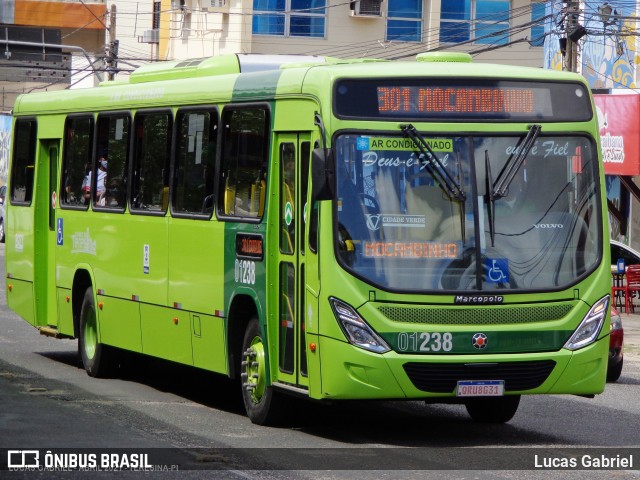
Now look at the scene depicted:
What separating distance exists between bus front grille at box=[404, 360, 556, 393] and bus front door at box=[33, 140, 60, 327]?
7.50m

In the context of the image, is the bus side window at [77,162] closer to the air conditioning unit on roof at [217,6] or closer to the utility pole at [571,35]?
the utility pole at [571,35]

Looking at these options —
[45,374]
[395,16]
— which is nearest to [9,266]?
[45,374]

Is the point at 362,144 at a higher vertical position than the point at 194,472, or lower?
higher

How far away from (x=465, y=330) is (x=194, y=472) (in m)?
2.62

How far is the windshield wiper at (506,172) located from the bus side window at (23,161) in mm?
8141

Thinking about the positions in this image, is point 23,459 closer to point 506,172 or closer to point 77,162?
point 506,172

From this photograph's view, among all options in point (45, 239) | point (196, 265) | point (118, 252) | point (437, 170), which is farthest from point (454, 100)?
point (45, 239)

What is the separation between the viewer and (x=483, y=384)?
1090 centimetres

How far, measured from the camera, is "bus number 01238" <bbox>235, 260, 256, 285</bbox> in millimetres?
12070

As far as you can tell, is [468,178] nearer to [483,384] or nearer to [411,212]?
[411,212]

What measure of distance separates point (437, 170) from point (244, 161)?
210 cm

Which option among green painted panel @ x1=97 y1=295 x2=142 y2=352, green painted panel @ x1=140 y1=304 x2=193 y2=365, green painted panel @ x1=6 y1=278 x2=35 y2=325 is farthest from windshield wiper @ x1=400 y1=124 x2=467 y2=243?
green painted panel @ x1=6 y1=278 x2=35 y2=325

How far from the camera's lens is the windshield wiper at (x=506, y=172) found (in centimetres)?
1105

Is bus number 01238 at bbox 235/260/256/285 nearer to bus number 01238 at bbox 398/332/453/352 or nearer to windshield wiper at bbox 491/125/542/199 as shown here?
bus number 01238 at bbox 398/332/453/352
